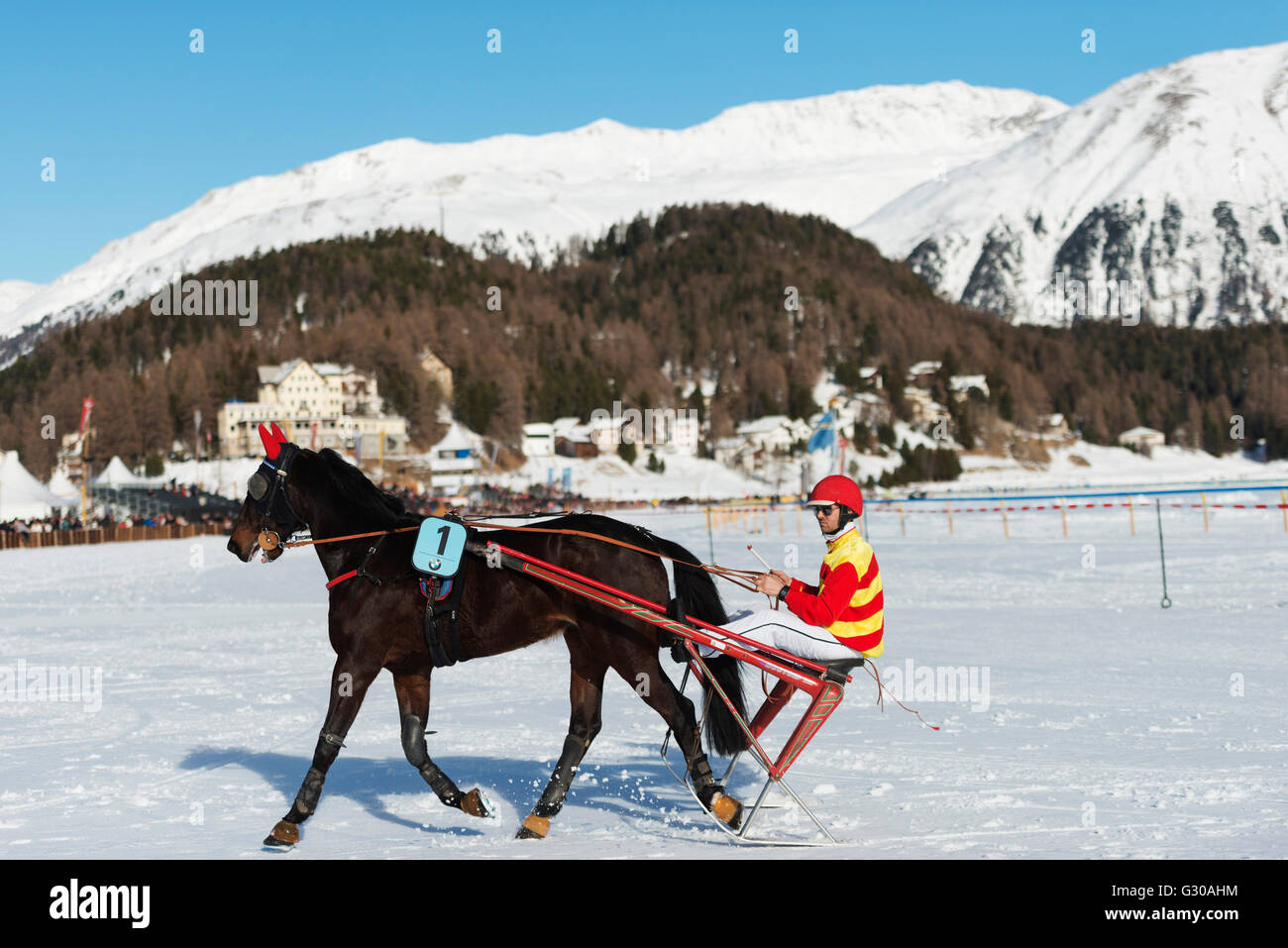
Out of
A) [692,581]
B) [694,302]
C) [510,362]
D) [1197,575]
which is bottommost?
[1197,575]

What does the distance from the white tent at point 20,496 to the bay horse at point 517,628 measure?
4667cm

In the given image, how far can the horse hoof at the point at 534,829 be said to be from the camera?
5.81m

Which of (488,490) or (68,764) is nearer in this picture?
(68,764)

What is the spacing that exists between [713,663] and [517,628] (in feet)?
3.69

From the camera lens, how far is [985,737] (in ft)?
25.8

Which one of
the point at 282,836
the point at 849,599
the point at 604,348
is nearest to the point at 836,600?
the point at 849,599

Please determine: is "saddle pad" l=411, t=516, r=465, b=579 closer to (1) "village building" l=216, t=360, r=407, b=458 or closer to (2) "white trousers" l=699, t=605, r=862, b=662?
(2) "white trousers" l=699, t=605, r=862, b=662

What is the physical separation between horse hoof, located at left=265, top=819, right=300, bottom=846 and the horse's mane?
5.71ft

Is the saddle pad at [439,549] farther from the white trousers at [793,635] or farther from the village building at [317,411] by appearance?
the village building at [317,411]

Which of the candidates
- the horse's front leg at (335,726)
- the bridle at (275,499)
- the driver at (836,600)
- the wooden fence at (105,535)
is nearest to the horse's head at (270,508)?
the bridle at (275,499)

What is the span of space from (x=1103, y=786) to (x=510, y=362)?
135 m
